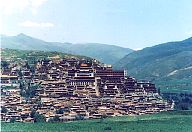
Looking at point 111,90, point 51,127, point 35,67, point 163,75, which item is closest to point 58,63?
point 35,67

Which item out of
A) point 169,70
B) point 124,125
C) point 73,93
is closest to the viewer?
point 124,125

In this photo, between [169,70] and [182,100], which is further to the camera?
[169,70]

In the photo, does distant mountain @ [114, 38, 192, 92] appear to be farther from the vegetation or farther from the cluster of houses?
the cluster of houses

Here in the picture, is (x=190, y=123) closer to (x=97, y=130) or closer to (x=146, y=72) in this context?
(x=97, y=130)

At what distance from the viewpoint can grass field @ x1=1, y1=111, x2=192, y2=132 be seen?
1493 inches

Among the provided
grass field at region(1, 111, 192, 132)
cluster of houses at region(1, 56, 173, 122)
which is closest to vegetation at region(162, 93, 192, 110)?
cluster of houses at region(1, 56, 173, 122)

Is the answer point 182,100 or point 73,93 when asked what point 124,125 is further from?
point 182,100

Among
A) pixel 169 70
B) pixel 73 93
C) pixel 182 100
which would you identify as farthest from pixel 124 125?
pixel 169 70

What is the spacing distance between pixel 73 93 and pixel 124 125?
10.7 m

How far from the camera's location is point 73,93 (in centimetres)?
5053

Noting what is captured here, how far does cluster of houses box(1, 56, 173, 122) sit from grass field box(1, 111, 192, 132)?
2.52m

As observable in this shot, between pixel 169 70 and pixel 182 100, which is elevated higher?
pixel 169 70

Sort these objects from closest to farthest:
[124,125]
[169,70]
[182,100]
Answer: [124,125], [182,100], [169,70]

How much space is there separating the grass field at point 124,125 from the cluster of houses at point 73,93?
2.52m
